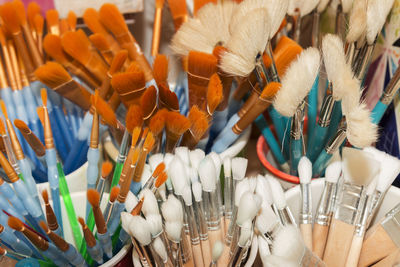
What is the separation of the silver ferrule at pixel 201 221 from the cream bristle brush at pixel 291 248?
0.08 metres

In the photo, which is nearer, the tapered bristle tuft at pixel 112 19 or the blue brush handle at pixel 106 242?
the blue brush handle at pixel 106 242

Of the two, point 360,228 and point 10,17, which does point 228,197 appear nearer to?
point 360,228

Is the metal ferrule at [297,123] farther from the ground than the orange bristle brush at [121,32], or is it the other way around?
the orange bristle brush at [121,32]

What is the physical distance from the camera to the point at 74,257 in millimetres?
403

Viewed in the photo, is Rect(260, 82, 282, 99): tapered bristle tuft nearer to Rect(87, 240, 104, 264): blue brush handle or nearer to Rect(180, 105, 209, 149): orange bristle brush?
Rect(180, 105, 209, 149): orange bristle brush

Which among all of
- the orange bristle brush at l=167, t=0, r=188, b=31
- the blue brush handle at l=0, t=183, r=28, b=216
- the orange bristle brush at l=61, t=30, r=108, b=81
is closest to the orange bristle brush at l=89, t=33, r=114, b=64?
the orange bristle brush at l=61, t=30, r=108, b=81

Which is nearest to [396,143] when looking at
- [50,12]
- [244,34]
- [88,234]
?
[244,34]

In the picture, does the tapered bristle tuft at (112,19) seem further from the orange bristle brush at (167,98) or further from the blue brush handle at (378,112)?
the blue brush handle at (378,112)

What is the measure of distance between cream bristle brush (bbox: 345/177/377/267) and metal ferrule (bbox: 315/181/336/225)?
0.10ft

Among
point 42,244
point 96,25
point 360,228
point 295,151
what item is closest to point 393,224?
point 360,228

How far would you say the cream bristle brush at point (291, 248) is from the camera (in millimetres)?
351

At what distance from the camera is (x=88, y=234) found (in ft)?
1.26

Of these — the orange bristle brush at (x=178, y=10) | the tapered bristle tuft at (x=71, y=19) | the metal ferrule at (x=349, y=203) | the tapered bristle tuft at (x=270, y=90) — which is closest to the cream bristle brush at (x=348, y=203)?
A: the metal ferrule at (x=349, y=203)

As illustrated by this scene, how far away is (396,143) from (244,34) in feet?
0.85
